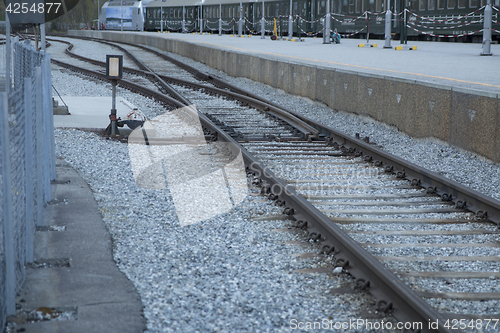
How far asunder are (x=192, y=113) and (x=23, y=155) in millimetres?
7218

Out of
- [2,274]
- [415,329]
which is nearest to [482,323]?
[415,329]

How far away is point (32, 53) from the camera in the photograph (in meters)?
6.85

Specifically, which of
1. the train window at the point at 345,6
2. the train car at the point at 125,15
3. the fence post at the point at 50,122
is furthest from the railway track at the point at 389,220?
the train car at the point at 125,15

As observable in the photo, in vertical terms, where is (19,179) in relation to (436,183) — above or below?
above

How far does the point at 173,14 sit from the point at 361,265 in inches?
2142

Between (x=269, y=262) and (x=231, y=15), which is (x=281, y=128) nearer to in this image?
(x=269, y=262)

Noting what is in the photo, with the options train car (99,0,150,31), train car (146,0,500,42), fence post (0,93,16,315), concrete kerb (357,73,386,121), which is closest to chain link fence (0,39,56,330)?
fence post (0,93,16,315)

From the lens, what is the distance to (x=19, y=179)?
435cm

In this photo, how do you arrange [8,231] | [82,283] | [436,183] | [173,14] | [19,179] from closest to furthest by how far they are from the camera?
[8,231] < [82,283] < [19,179] < [436,183] < [173,14]

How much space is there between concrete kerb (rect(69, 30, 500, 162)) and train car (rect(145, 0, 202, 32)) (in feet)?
128

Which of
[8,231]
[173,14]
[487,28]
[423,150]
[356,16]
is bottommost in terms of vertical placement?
[423,150]

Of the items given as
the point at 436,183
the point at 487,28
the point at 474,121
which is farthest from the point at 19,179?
the point at 487,28

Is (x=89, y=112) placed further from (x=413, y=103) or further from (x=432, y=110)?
(x=432, y=110)

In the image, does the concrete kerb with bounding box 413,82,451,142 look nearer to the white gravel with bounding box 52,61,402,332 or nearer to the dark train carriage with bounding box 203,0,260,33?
the white gravel with bounding box 52,61,402,332
